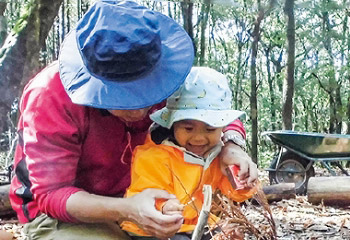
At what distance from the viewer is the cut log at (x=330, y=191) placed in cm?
484

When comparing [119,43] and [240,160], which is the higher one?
[119,43]

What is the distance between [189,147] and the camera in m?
1.92

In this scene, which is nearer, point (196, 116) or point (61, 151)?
point (61, 151)

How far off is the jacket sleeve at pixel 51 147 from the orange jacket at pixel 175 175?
0.86ft

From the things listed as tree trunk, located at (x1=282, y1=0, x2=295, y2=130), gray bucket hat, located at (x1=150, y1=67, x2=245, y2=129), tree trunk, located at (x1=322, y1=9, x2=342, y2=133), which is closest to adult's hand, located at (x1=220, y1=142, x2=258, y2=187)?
gray bucket hat, located at (x1=150, y1=67, x2=245, y2=129)

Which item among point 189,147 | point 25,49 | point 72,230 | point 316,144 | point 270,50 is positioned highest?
point 270,50

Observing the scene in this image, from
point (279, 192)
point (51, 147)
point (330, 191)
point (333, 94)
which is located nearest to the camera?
point (51, 147)

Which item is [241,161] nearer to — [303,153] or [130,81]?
[130,81]

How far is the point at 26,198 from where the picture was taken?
1.79 meters

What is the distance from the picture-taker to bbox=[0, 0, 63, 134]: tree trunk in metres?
7.13

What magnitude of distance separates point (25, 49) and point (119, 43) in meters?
6.04

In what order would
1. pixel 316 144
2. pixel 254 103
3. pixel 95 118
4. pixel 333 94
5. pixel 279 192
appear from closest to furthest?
pixel 95 118 < pixel 279 192 < pixel 316 144 < pixel 254 103 < pixel 333 94

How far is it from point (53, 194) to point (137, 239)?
432 millimetres

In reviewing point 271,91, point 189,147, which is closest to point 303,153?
point 189,147
